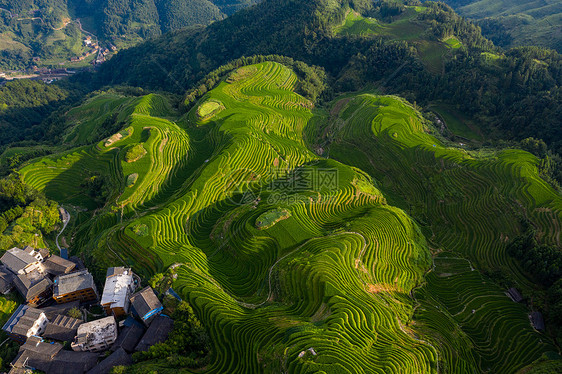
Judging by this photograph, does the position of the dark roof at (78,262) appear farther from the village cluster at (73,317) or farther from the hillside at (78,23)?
the hillside at (78,23)

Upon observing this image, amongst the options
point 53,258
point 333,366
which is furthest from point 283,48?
point 333,366

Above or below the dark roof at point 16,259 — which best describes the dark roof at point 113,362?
below

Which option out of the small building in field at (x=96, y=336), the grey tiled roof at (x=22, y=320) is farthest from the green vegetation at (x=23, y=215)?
the small building in field at (x=96, y=336)

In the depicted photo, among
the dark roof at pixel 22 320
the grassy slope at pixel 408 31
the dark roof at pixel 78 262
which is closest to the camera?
the dark roof at pixel 22 320

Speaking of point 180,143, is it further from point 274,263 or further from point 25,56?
point 25,56

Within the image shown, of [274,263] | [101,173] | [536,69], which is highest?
[536,69]

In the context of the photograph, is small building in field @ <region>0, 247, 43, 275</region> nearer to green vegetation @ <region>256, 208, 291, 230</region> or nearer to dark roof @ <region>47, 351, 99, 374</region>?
dark roof @ <region>47, 351, 99, 374</region>

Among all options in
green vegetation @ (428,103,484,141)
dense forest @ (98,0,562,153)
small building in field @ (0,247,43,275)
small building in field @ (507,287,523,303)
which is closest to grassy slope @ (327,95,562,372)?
small building in field @ (507,287,523,303)
